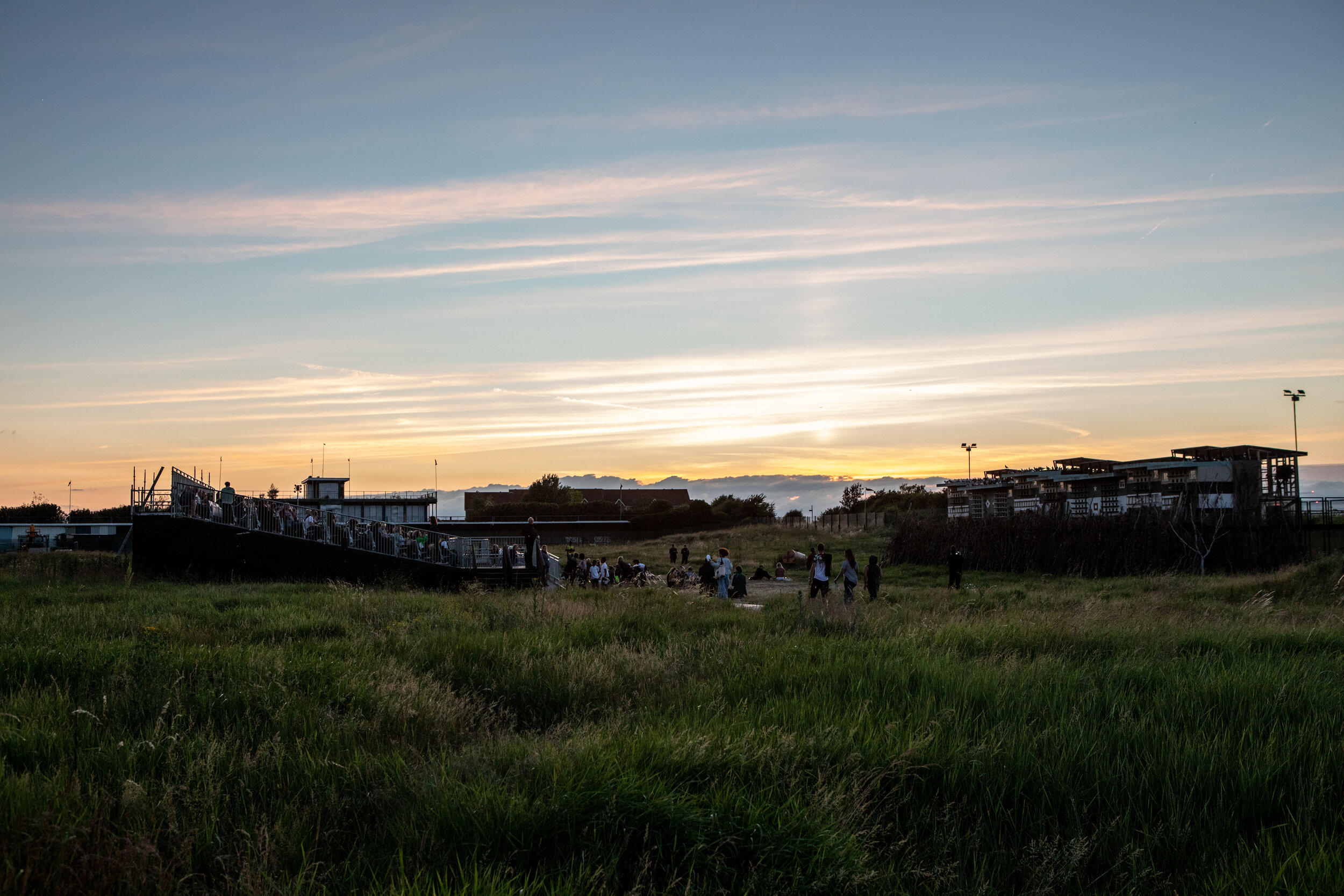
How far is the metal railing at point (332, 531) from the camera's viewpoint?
73.5ft

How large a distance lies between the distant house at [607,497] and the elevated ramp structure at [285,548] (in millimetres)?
68050

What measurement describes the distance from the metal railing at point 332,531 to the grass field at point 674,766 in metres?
14.6

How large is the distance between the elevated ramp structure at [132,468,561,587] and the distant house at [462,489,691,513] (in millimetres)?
68050

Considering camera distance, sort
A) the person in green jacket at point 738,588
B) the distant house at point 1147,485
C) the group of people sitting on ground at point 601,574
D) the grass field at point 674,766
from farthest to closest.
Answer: the distant house at point 1147,485 → the group of people sitting on ground at point 601,574 → the person in green jacket at point 738,588 → the grass field at point 674,766

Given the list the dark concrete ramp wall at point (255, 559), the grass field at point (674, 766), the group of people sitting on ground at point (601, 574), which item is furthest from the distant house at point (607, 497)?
the grass field at point (674, 766)

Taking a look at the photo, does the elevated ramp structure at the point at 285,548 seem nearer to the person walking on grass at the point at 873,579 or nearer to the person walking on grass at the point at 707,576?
the person walking on grass at the point at 707,576

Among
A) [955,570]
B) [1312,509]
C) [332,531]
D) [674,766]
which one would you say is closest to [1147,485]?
[1312,509]

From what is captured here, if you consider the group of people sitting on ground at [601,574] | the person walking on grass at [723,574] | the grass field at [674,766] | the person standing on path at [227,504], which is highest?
the person standing on path at [227,504]

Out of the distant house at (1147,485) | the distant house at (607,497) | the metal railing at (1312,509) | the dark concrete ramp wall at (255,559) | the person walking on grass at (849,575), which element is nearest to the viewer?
the person walking on grass at (849,575)

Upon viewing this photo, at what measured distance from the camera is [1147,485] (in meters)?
43.5

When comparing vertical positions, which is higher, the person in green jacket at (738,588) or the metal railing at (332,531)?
the metal railing at (332,531)

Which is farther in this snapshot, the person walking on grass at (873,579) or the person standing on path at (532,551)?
the person standing on path at (532,551)

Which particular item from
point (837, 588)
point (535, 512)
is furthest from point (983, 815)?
point (535, 512)

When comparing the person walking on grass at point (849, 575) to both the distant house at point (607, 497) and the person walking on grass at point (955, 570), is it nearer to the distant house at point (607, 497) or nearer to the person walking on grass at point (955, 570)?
the person walking on grass at point (955, 570)
